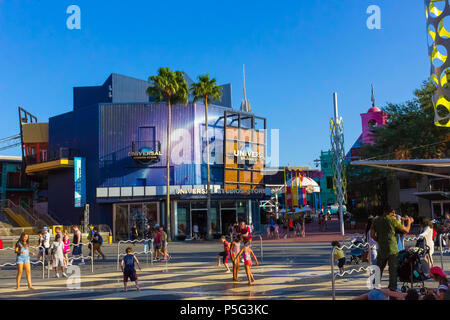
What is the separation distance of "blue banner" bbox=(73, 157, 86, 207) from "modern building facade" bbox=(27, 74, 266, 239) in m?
0.13

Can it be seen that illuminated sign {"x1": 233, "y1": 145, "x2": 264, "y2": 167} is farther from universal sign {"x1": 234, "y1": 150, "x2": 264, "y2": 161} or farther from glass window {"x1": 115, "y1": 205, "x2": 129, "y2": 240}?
glass window {"x1": 115, "y1": 205, "x2": 129, "y2": 240}

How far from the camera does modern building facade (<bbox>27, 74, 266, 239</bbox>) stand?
136 ft

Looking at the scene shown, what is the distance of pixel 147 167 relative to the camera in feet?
139

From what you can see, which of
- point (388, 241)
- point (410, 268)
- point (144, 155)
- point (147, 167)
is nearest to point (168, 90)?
point (144, 155)

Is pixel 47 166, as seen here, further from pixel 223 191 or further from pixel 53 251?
pixel 53 251

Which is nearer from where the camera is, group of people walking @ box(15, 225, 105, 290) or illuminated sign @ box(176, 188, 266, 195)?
group of people walking @ box(15, 225, 105, 290)

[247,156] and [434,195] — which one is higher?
[247,156]

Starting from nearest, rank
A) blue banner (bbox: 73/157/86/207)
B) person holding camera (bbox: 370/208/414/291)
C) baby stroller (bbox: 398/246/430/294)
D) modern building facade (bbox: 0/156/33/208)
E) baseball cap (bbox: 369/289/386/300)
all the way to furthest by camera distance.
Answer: baseball cap (bbox: 369/289/386/300)
baby stroller (bbox: 398/246/430/294)
person holding camera (bbox: 370/208/414/291)
blue banner (bbox: 73/157/86/207)
modern building facade (bbox: 0/156/33/208)

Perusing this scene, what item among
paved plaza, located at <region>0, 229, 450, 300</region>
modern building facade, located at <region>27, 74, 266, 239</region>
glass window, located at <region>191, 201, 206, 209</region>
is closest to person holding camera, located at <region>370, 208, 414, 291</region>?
paved plaza, located at <region>0, 229, 450, 300</region>

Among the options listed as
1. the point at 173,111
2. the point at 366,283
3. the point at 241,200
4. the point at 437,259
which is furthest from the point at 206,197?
the point at 366,283

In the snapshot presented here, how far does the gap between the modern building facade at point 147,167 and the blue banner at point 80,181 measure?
0.13 metres

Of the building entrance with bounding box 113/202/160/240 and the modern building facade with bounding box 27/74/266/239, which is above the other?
the modern building facade with bounding box 27/74/266/239

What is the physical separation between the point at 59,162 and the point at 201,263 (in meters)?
28.5

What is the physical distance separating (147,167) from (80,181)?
6.54 m
